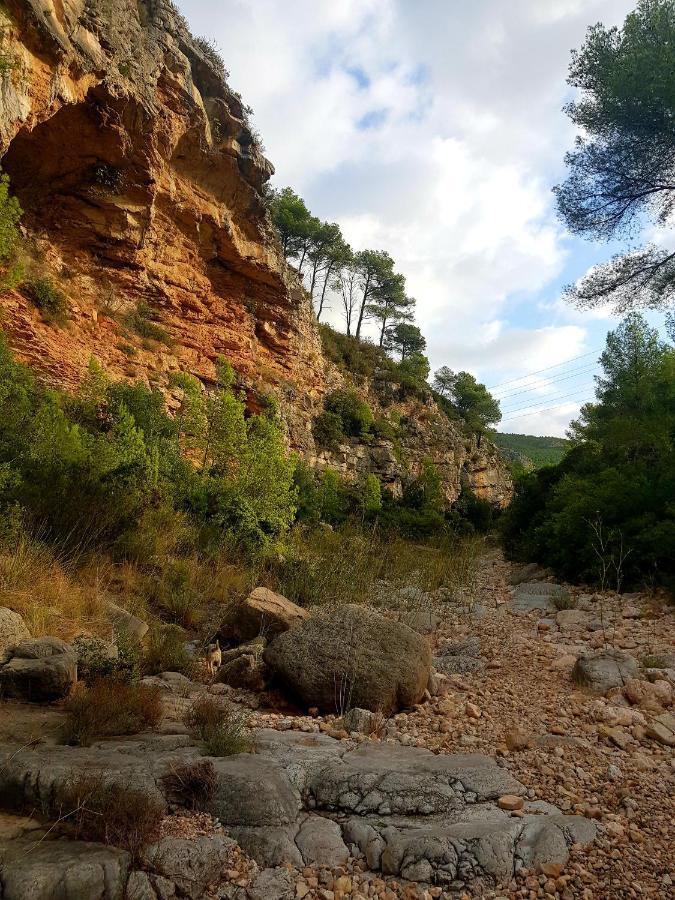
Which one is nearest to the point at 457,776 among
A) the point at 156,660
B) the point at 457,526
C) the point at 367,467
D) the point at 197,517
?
the point at 156,660

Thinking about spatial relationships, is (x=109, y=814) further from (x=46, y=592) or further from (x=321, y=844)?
(x=46, y=592)

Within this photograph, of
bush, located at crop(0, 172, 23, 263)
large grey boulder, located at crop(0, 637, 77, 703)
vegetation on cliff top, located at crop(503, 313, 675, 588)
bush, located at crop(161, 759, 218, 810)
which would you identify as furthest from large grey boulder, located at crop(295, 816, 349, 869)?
bush, located at crop(0, 172, 23, 263)

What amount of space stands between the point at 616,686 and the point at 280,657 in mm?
3086

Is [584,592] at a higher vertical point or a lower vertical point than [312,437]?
lower

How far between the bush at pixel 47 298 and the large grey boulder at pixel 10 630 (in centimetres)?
1367

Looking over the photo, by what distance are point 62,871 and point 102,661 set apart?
2733 millimetres

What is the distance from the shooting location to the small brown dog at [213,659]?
5516mm

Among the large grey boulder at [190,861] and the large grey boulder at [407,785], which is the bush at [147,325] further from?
the large grey boulder at [190,861]

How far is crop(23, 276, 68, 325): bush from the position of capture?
51.8ft

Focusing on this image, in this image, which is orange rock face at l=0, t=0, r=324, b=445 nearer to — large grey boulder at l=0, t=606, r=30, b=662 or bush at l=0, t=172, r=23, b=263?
bush at l=0, t=172, r=23, b=263

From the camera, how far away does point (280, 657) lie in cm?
487

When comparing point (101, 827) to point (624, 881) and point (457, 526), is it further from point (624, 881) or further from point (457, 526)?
point (457, 526)

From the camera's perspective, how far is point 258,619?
6.56 meters

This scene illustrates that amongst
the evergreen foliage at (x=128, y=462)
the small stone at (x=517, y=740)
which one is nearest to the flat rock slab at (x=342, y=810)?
the small stone at (x=517, y=740)
